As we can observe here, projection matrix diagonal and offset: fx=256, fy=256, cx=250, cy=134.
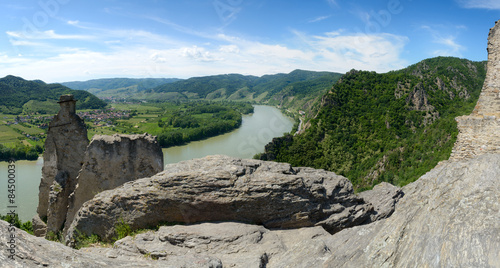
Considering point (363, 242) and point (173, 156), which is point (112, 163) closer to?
point (363, 242)

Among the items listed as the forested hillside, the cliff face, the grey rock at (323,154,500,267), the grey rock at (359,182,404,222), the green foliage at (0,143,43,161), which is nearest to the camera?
the grey rock at (323,154,500,267)

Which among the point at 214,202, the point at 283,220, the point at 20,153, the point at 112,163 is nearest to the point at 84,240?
the point at 112,163

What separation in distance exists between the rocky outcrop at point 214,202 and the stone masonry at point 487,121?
6296 mm

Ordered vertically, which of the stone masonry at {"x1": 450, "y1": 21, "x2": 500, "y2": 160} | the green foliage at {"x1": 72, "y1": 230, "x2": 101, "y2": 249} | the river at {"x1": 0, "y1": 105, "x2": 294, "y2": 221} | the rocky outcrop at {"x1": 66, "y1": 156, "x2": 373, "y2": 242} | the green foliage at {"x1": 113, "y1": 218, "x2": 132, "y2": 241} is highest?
the stone masonry at {"x1": 450, "y1": 21, "x2": 500, "y2": 160}

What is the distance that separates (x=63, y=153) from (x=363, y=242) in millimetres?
12955

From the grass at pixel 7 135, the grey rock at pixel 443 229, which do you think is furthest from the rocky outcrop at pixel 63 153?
the grass at pixel 7 135

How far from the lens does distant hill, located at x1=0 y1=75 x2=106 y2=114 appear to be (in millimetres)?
124756

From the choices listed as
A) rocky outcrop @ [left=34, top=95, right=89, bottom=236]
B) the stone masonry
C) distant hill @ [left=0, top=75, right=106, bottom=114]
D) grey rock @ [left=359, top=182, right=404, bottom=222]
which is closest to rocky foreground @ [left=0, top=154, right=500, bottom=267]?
grey rock @ [left=359, top=182, right=404, bottom=222]

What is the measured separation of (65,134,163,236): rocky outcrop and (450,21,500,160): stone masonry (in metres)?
12.7

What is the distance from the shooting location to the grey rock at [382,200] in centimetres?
Answer: 929

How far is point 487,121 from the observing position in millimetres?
9758

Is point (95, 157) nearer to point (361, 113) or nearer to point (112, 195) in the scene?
point (112, 195)

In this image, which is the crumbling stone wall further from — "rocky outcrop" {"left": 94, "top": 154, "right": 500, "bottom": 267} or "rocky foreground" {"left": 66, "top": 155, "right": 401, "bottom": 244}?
"rocky outcrop" {"left": 94, "top": 154, "right": 500, "bottom": 267}

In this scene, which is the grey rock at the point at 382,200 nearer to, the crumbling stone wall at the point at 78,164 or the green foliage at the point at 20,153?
the crumbling stone wall at the point at 78,164
